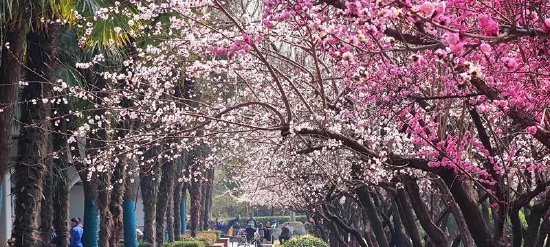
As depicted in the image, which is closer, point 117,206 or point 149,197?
point 117,206

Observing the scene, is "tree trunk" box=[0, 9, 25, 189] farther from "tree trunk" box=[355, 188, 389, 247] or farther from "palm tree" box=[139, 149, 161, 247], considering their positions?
"palm tree" box=[139, 149, 161, 247]

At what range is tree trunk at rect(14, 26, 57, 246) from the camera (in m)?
11.9

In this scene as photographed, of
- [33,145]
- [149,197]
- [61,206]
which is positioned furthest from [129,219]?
[33,145]

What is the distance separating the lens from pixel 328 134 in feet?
29.8

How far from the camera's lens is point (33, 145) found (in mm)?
12320

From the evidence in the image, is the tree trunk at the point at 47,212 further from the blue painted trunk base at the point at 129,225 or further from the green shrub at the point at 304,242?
the green shrub at the point at 304,242

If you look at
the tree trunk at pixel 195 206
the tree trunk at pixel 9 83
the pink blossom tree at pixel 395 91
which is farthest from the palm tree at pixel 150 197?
the tree trunk at pixel 9 83

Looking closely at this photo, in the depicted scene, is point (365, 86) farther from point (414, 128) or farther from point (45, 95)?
point (45, 95)

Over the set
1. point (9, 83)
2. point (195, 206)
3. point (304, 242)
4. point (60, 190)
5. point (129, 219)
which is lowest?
point (304, 242)

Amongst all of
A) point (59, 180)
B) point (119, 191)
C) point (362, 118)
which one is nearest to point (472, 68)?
point (362, 118)

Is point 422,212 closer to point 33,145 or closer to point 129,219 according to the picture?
point 33,145

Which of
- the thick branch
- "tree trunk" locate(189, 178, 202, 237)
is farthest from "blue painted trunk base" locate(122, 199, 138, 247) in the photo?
"tree trunk" locate(189, 178, 202, 237)

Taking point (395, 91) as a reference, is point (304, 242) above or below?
below

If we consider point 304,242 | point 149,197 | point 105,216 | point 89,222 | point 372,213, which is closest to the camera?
point 105,216
